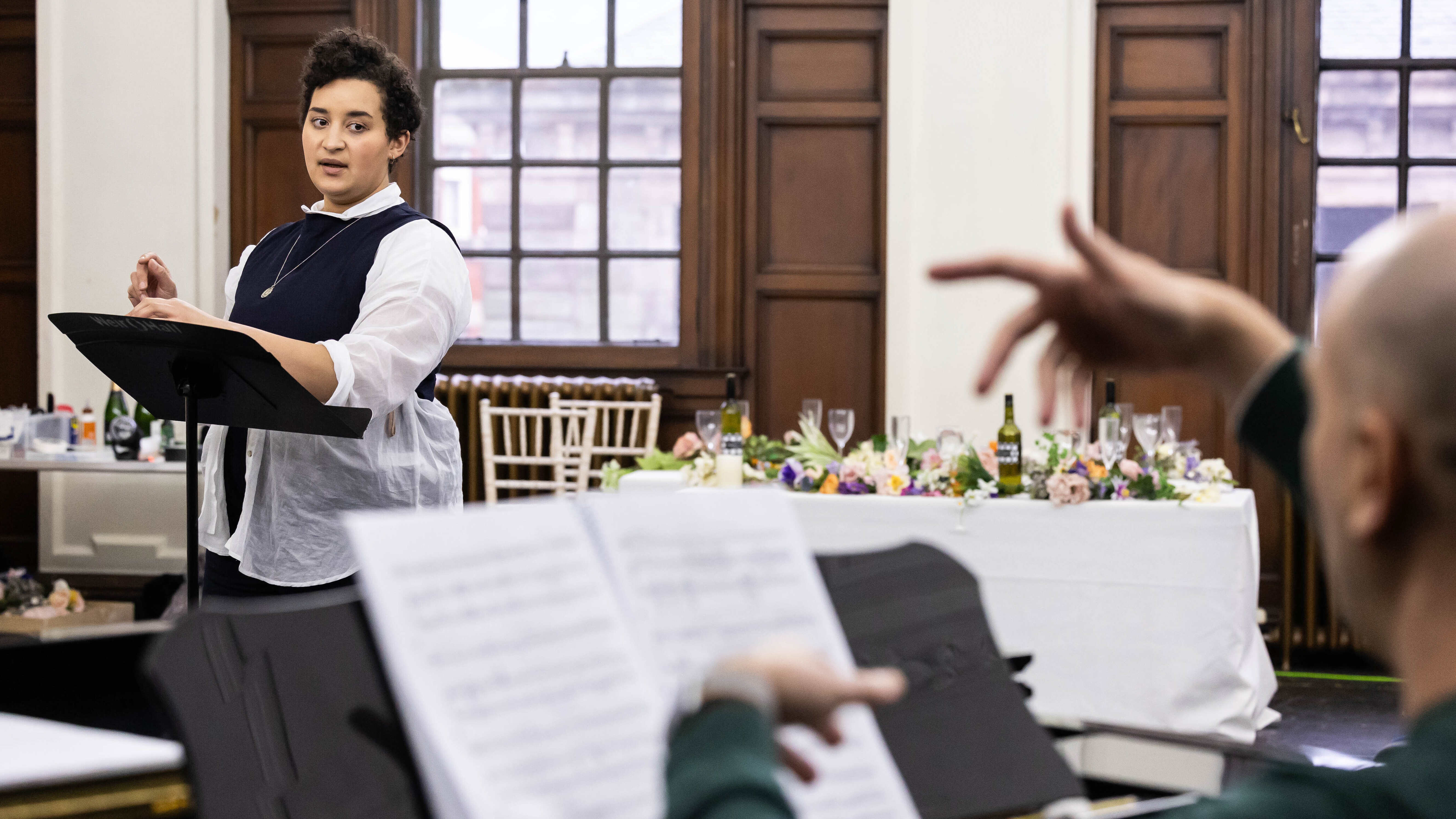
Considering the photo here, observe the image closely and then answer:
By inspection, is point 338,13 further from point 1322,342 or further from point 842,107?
point 1322,342

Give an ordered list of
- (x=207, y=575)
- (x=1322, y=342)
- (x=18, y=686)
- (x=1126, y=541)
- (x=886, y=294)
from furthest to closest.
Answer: (x=886, y=294), (x=1126, y=541), (x=207, y=575), (x=18, y=686), (x=1322, y=342)

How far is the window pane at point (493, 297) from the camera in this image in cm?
515

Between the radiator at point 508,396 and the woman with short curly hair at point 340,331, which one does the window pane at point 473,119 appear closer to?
the radiator at point 508,396

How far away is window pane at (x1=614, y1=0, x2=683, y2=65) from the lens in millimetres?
5000

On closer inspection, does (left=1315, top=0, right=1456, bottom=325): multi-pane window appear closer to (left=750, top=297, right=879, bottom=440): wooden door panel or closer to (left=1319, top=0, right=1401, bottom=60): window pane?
(left=1319, top=0, right=1401, bottom=60): window pane

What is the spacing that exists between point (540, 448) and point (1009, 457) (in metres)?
2.06

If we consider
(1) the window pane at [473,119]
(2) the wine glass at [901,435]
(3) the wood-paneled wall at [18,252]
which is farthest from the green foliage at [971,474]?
(3) the wood-paneled wall at [18,252]

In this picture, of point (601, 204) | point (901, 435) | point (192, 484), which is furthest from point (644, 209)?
point (192, 484)

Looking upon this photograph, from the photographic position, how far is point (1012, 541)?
3260mm

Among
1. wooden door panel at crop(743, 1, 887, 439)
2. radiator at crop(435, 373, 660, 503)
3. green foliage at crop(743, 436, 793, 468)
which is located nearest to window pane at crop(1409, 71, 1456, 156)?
wooden door panel at crop(743, 1, 887, 439)

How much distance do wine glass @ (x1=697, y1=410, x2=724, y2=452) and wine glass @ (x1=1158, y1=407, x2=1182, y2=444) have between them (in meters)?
1.26

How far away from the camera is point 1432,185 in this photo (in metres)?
4.61

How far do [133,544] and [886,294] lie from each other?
3.13 meters

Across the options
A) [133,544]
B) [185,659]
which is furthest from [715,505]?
[133,544]
